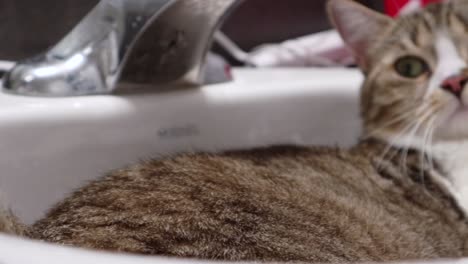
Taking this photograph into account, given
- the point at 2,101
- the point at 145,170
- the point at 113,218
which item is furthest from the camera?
the point at 2,101

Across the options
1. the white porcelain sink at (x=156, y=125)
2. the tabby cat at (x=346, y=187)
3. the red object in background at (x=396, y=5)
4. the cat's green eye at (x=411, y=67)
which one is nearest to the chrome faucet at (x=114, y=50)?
the white porcelain sink at (x=156, y=125)

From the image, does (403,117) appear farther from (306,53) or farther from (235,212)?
(235,212)

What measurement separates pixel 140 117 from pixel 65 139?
0.11 m

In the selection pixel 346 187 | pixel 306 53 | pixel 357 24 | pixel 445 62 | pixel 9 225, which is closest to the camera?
pixel 9 225

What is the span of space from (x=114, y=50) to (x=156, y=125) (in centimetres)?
12

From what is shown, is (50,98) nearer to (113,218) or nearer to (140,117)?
(140,117)

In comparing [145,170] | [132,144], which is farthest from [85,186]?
[132,144]

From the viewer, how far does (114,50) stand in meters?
0.81

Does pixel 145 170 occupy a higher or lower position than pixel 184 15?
lower

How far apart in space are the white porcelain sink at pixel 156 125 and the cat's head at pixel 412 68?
6 centimetres

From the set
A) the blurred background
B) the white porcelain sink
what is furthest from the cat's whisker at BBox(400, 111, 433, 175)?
the blurred background

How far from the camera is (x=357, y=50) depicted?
3.34ft

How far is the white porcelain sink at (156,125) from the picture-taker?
2.47 feet

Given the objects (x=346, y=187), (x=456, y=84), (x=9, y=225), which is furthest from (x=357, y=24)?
(x=9, y=225)
